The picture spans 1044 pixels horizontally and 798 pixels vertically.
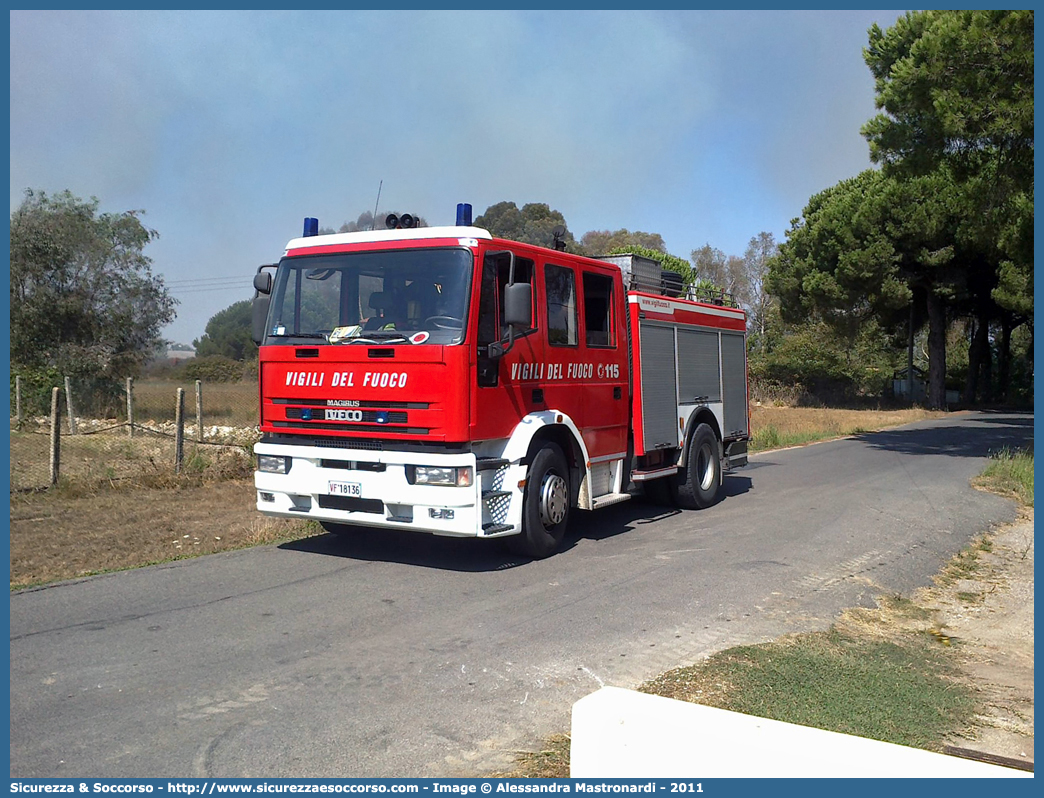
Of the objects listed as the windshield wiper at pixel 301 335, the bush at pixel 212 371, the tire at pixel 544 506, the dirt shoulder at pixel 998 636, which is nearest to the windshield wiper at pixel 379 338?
the windshield wiper at pixel 301 335

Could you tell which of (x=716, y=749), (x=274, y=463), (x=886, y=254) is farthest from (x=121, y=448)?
(x=886, y=254)

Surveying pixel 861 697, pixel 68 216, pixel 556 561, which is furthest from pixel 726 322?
pixel 68 216

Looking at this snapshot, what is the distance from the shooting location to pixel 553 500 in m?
8.82

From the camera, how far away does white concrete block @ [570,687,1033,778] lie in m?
2.72

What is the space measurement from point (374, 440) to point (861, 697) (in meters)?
4.59

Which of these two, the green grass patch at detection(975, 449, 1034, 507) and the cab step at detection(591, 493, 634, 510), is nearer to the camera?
the cab step at detection(591, 493, 634, 510)

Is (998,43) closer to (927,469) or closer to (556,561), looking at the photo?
(927,469)

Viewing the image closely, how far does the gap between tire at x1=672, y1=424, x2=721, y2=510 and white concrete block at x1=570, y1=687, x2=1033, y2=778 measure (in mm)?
8578

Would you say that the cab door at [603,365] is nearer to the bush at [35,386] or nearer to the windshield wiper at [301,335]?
the windshield wiper at [301,335]

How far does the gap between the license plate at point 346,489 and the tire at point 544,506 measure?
4.72 feet

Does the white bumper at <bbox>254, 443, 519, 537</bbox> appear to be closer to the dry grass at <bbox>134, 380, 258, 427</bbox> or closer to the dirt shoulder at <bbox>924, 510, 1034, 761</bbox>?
the dirt shoulder at <bbox>924, 510, 1034, 761</bbox>

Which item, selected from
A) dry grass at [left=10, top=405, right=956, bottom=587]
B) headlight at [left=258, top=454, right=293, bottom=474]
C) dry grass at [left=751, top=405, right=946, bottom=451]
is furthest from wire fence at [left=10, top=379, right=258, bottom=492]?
dry grass at [left=751, top=405, right=946, bottom=451]

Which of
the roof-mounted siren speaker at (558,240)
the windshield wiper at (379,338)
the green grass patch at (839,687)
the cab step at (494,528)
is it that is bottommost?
the green grass patch at (839,687)

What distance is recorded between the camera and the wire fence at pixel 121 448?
41.5 ft
